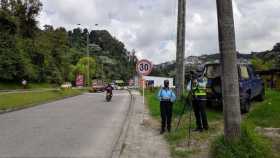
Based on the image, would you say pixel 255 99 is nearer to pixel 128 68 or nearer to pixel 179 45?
pixel 179 45

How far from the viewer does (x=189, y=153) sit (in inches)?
320

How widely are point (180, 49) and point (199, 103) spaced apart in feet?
26.8

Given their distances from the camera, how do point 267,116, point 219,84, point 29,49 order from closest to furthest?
point 267,116 < point 219,84 < point 29,49

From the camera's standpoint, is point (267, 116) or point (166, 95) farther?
point (267, 116)

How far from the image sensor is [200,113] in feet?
35.1

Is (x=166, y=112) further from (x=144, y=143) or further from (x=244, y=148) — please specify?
(x=244, y=148)

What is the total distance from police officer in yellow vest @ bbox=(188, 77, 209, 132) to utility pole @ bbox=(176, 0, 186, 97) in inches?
294

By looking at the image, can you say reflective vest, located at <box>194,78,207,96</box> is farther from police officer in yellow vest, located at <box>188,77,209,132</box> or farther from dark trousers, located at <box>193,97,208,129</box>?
dark trousers, located at <box>193,97,208,129</box>

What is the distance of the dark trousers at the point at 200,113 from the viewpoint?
10.6m

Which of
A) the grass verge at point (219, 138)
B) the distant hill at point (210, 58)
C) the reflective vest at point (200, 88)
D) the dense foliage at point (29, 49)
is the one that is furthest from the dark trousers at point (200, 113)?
the dense foliage at point (29, 49)

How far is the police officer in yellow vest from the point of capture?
1059 centimetres

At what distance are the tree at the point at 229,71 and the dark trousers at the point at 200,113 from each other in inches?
134

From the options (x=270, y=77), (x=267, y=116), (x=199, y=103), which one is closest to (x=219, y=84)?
(x=267, y=116)

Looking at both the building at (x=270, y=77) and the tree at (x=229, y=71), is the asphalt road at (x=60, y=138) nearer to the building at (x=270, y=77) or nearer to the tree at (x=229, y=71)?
the tree at (x=229, y=71)
